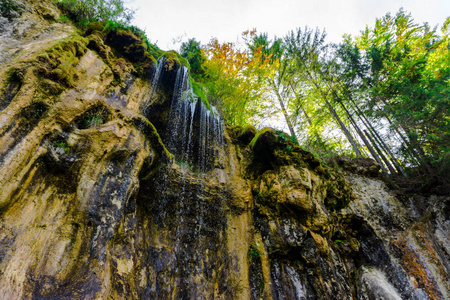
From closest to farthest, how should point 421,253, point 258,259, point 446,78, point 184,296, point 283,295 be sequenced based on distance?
point 184,296 < point 283,295 < point 258,259 < point 421,253 < point 446,78

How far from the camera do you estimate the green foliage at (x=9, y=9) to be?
5547 millimetres

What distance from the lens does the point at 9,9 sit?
224 inches

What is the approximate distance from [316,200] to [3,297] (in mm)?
8227

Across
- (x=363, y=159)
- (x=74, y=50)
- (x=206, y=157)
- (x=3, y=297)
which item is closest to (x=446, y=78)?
(x=363, y=159)

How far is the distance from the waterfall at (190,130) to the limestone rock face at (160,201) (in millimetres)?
61

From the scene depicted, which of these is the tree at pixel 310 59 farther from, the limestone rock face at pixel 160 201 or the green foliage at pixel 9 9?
the green foliage at pixel 9 9

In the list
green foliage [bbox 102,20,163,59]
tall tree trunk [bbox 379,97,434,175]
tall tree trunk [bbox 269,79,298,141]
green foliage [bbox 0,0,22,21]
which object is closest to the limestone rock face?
green foliage [bbox 0,0,22,21]

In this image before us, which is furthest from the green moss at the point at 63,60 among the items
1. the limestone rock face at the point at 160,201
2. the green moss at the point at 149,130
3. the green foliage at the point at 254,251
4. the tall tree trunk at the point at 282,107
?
the tall tree trunk at the point at 282,107

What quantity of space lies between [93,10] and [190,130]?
267 inches

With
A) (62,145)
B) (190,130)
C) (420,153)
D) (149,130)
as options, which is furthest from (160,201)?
(420,153)

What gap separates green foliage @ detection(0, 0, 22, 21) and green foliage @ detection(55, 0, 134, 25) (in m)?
2.22

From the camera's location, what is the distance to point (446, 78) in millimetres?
9539

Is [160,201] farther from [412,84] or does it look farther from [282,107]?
[412,84]

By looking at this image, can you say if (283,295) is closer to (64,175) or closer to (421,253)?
(421,253)
